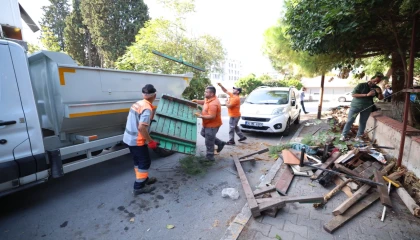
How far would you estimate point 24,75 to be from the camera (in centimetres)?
262

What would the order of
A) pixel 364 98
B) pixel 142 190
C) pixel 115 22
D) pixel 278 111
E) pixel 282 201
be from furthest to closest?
pixel 115 22 < pixel 278 111 < pixel 364 98 < pixel 142 190 < pixel 282 201

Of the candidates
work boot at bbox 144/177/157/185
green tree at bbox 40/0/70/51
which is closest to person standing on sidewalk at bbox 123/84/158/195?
work boot at bbox 144/177/157/185

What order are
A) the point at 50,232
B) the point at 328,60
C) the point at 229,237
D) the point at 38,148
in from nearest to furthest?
the point at 229,237, the point at 50,232, the point at 38,148, the point at 328,60

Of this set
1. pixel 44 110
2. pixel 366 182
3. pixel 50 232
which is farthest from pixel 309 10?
pixel 50 232

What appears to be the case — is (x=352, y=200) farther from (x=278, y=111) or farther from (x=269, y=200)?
(x=278, y=111)

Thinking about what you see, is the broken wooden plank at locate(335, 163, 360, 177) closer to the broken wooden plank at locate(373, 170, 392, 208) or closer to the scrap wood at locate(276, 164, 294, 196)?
the broken wooden plank at locate(373, 170, 392, 208)

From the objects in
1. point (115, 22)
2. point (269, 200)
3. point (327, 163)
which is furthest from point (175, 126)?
point (115, 22)

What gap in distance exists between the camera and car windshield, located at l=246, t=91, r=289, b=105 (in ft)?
23.2

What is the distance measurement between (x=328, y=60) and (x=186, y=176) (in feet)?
17.1

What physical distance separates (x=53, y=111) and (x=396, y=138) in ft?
19.2

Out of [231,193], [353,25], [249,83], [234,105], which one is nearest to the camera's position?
[231,193]

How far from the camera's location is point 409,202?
8.91 ft

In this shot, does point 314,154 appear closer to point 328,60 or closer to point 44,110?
point 328,60

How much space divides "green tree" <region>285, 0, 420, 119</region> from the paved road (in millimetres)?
2853
